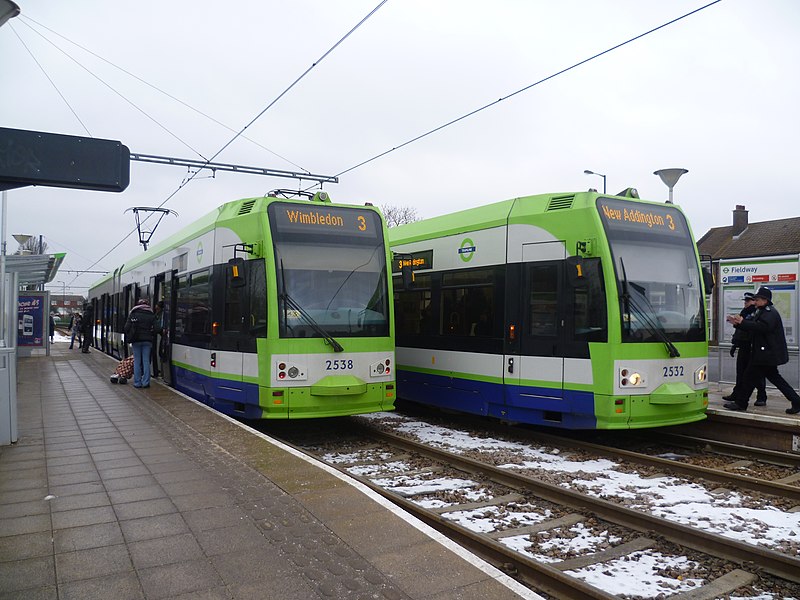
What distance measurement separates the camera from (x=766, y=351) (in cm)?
976

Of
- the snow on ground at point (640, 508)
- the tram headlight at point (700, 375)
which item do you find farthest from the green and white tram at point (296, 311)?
the tram headlight at point (700, 375)

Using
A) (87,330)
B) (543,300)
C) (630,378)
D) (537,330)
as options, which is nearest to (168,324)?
(537,330)

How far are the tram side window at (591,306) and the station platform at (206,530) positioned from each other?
3.98 m

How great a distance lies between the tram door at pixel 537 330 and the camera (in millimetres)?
8680

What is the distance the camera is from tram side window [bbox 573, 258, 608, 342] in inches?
324

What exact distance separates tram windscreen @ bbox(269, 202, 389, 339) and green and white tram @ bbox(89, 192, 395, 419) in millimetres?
15

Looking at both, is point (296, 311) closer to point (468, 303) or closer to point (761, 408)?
point (468, 303)

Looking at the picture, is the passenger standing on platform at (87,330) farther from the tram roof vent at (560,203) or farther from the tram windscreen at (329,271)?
the tram roof vent at (560,203)

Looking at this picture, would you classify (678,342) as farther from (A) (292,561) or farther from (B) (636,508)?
(A) (292,561)

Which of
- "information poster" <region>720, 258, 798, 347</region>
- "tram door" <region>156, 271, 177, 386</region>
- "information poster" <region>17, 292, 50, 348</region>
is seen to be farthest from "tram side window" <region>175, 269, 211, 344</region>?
"information poster" <region>17, 292, 50, 348</region>

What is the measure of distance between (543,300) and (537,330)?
421mm

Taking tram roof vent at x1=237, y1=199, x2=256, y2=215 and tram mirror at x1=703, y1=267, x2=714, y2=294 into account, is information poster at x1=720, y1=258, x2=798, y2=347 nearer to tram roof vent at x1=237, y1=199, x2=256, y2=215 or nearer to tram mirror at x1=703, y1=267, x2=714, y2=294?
tram mirror at x1=703, y1=267, x2=714, y2=294

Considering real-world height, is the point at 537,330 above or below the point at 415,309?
below

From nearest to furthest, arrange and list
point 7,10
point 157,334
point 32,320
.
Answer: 1. point 7,10
2. point 157,334
3. point 32,320
